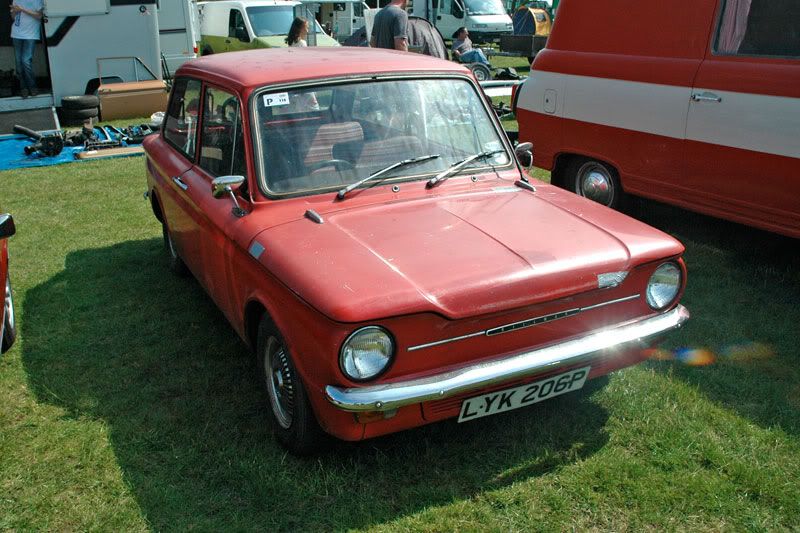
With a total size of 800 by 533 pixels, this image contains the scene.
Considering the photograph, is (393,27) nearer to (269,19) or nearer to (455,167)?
(455,167)

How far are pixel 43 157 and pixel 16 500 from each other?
775 cm

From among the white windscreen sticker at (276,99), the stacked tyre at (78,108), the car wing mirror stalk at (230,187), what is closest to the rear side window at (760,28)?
the white windscreen sticker at (276,99)

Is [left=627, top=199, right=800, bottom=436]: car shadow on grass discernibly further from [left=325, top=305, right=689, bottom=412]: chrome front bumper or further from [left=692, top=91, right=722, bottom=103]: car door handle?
[left=692, top=91, right=722, bottom=103]: car door handle

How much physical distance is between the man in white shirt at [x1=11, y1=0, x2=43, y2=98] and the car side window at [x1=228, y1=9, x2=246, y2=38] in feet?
19.4

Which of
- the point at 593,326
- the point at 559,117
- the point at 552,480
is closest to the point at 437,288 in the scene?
the point at 593,326

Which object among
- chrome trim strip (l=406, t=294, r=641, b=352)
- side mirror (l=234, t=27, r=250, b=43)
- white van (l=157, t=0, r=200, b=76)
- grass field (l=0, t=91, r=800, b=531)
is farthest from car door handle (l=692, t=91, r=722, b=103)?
side mirror (l=234, t=27, r=250, b=43)

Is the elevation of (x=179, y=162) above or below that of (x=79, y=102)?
above

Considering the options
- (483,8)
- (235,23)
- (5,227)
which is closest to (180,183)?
(5,227)

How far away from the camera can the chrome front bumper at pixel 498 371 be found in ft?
9.45

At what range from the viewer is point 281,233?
3.51 metres

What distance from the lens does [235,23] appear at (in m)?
17.8

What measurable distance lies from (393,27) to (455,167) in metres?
5.32

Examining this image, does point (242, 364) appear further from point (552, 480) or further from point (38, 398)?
point (552, 480)

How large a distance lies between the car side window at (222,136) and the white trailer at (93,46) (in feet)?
29.7
